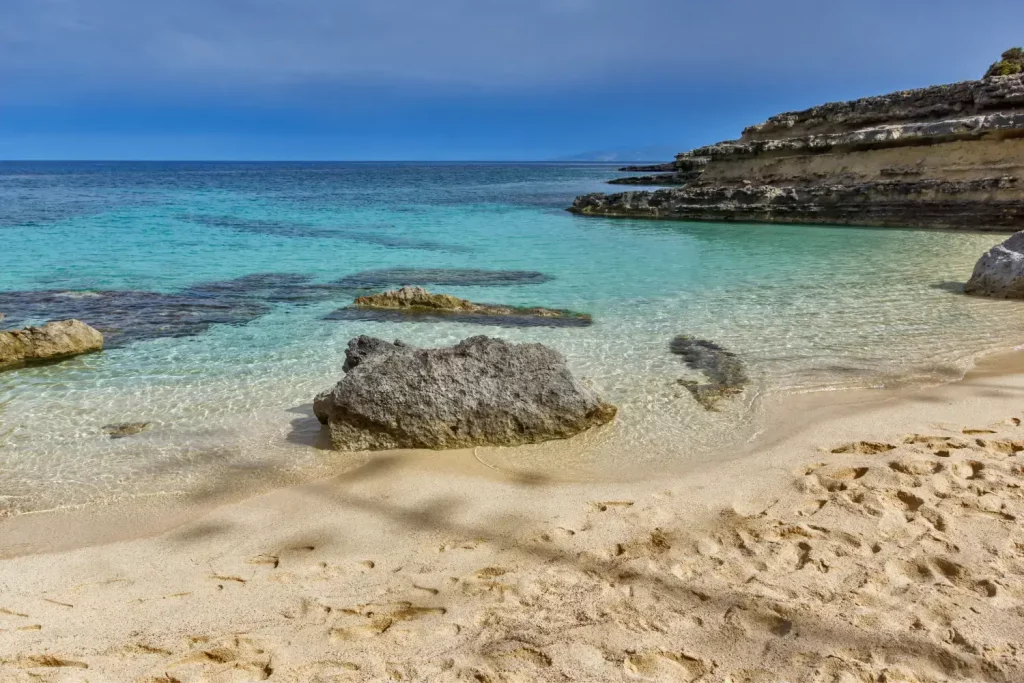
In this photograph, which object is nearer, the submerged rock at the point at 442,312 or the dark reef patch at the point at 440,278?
the submerged rock at the point at 442,312

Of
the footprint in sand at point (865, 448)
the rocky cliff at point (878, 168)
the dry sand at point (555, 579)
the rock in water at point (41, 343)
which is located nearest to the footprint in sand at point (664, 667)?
the dry sand at point (555, 579)

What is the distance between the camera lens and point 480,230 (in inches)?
976

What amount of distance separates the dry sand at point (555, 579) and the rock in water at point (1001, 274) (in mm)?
8395

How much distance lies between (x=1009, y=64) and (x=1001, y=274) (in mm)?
40931

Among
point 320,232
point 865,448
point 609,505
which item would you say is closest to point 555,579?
point 609,505

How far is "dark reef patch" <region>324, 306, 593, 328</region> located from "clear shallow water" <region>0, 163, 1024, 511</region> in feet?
0.96

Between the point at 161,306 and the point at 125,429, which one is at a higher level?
the point at 161,306

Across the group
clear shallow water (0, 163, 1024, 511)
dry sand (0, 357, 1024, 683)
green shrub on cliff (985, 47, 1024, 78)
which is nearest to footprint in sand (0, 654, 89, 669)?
dry sand (0, 357, 1024, 683)

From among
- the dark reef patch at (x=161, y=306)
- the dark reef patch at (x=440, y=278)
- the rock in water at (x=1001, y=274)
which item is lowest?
the dark reef patch at (x=161, y=306)

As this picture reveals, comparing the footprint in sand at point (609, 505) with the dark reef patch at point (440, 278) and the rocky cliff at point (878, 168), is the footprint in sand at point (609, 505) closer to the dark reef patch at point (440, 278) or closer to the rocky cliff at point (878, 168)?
the dark reef patch at point (440, 278)

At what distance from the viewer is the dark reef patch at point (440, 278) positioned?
46.1 ft

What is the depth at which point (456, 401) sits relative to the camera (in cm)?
583

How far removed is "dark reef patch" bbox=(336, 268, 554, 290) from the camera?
553 inches

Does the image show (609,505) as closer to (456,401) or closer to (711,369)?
(456,401)
